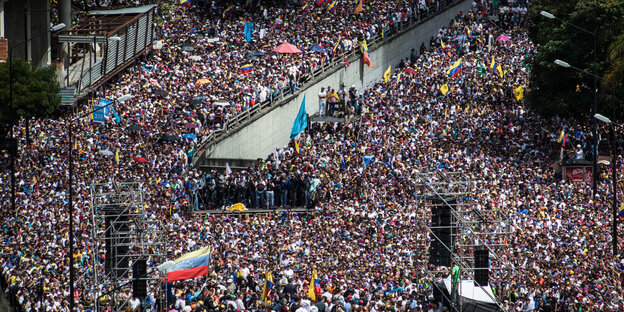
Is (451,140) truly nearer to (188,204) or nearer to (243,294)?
(188,204)

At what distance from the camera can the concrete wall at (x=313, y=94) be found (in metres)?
53.4

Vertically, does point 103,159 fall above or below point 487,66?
below

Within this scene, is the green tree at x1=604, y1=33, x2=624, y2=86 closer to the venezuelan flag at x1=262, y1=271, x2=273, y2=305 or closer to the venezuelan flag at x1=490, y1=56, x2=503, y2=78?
the venezuelan flag at x1=490, y1=56, x2=503, y2=78

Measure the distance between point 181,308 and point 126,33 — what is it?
2633 cm

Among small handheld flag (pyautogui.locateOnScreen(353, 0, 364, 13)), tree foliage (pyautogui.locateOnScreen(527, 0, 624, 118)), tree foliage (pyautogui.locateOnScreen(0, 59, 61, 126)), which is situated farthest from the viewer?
small handheld flag (pyautogui.locateOnScreen(353, 0, 364, 13))

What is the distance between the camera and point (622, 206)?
42375mm

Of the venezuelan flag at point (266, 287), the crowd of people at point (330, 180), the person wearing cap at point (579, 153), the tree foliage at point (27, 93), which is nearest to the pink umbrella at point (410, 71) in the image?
the crowd of people at point (330, 180)

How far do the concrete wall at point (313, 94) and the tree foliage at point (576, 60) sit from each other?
9838 mm

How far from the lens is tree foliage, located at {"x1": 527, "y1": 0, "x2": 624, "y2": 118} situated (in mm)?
51031

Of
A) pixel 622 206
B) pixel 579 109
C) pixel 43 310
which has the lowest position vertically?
pixel 43 310

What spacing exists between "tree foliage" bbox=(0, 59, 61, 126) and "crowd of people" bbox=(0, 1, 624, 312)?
45.9 inches

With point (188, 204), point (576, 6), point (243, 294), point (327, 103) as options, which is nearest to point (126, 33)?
point (327, 103)

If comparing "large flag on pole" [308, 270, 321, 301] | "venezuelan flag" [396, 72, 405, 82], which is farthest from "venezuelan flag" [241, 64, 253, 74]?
"large flag on pole" [308, 270, 321, 301]

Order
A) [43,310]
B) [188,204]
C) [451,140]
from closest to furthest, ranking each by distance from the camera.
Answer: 1. [43,310]
2. [188,204]
3. [451,140]
